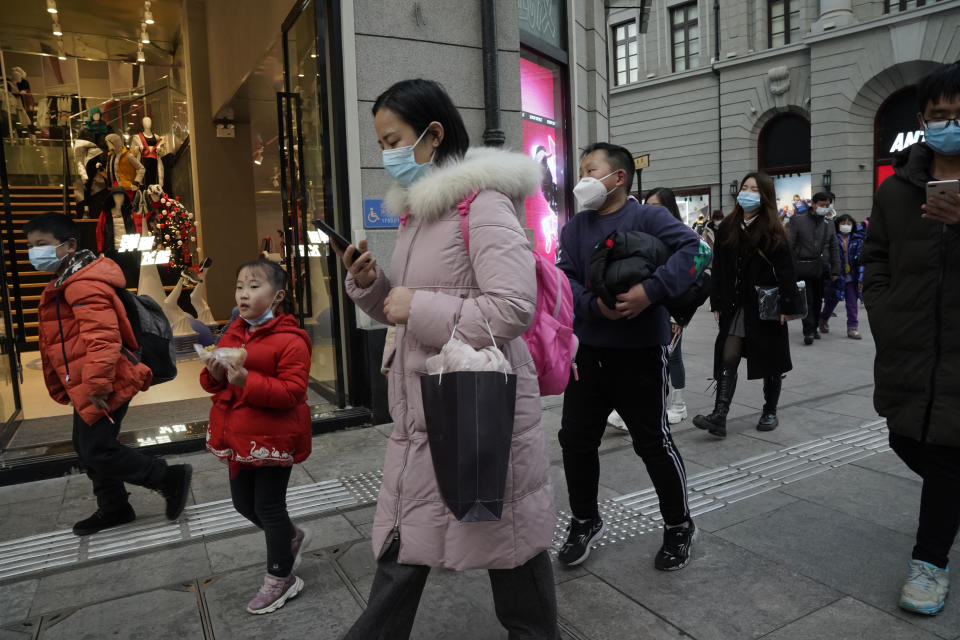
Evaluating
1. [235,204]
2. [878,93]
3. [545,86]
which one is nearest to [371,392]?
[545,86]

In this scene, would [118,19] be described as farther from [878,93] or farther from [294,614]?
[878,93]

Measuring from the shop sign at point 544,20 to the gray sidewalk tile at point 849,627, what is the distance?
6.19m

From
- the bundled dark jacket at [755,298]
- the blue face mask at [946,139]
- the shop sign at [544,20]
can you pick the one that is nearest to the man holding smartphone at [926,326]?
the blue face mask at [946,139]

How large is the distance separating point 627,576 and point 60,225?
3.34 meters

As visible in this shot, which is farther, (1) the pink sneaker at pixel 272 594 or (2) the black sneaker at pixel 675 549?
(2) the black sneaker at pixel 675 549

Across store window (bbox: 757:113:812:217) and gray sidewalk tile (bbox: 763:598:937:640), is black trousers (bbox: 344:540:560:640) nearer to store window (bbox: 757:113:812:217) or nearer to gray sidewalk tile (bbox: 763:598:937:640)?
gray sidewalk tile (bbox: 763:598:937:640)

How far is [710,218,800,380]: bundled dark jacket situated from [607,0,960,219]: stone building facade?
18.3 metres

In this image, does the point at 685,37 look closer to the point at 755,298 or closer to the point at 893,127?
the point at 893,127

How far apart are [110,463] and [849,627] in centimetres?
349

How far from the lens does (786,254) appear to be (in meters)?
5.14

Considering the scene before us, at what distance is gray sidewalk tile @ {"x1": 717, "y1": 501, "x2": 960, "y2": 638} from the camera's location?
9.07 ft

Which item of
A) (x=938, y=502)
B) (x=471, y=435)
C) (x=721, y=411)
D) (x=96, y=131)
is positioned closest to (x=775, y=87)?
(x=96, y=131)

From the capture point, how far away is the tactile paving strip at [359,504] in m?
3.56

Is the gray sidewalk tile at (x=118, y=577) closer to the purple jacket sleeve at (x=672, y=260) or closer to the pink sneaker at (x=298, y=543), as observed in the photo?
the pink sneaker at (x=298, y=543)
